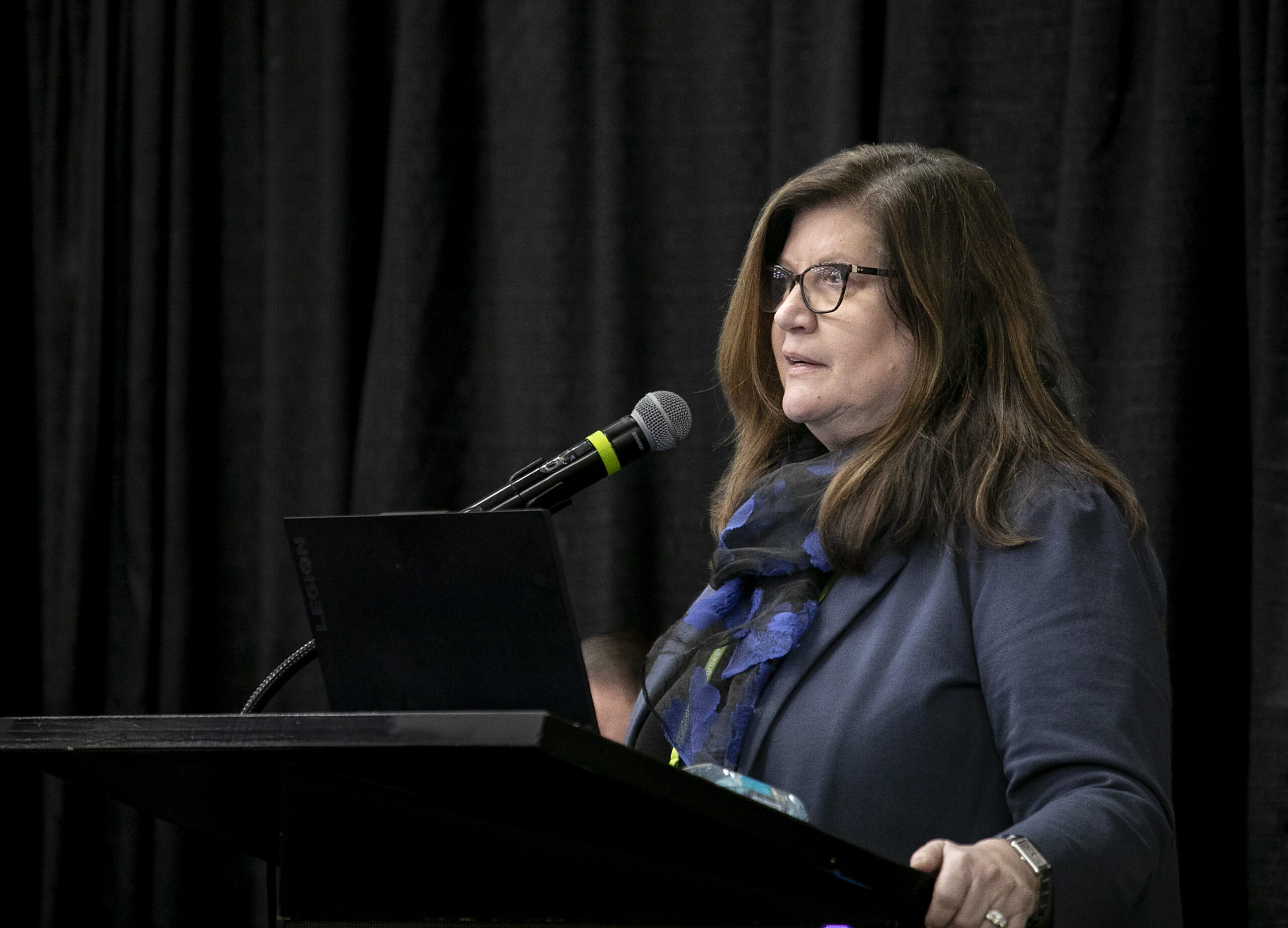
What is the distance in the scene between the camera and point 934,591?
47.3 inches

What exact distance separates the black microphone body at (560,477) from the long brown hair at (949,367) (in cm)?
22

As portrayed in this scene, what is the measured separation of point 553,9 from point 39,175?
115 cm

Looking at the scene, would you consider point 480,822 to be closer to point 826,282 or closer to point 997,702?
point 997,702

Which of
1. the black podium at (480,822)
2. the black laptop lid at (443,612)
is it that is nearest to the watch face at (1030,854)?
the black podium at (480,822)

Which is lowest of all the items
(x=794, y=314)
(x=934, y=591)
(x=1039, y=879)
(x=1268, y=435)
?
(x=1039, y=879)

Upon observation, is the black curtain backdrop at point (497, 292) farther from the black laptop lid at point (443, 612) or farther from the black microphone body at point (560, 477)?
the black laptop lid at point (443, 612)

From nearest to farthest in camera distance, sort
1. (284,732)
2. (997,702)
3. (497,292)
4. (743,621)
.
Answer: (284,732)
(997,702)
(743,621)
(497,292)

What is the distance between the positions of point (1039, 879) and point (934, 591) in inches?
13.3

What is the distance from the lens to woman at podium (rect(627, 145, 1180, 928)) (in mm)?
1047

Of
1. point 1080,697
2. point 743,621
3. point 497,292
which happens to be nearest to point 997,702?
point 1080,697

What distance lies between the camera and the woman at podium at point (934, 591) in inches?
41.2

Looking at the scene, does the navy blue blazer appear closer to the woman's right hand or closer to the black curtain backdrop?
the woman's right hand

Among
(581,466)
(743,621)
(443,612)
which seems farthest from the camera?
(743,621)

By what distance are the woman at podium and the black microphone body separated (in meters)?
0.21
